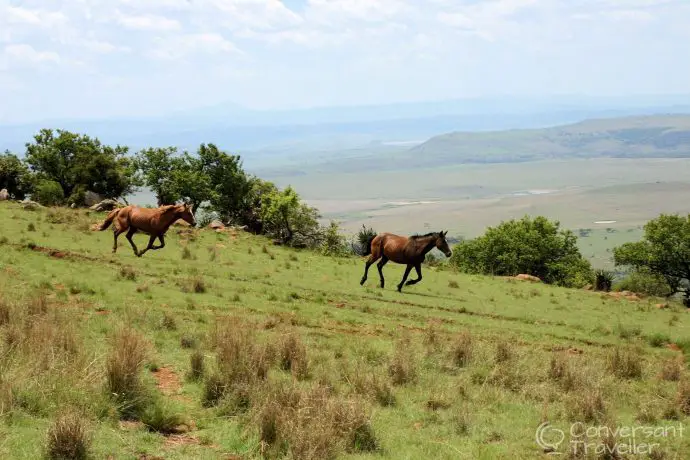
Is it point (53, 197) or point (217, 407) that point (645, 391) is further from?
point (53, 197)

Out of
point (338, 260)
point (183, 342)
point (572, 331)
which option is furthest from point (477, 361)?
point (338, 260)

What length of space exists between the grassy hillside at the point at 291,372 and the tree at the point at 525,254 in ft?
122

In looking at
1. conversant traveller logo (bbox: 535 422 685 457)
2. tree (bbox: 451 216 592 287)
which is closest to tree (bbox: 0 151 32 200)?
tree (bbox: 451 216 592 287)

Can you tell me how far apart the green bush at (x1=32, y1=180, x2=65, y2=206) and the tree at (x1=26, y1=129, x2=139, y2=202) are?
196 inches

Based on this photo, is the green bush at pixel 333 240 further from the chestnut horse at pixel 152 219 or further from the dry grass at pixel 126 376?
the dry grass at pixel 126 376

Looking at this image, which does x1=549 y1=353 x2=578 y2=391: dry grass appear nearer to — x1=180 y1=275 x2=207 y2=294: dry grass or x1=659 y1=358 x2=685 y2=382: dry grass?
x1=659 y1=358 x2=685 y2=382: dry grass

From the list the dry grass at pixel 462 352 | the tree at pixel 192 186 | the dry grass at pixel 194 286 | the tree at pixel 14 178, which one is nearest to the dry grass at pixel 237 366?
the dry grass at pixel 462 352

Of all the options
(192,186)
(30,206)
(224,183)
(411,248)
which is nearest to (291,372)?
(411,248)

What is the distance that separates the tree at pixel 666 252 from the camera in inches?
2242

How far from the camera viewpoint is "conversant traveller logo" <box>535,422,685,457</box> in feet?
26.7

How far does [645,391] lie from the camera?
39.8 ft

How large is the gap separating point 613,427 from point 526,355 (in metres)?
5.18

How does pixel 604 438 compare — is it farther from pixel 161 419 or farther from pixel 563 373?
pixel 161 419

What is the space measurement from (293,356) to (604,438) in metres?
5.61
